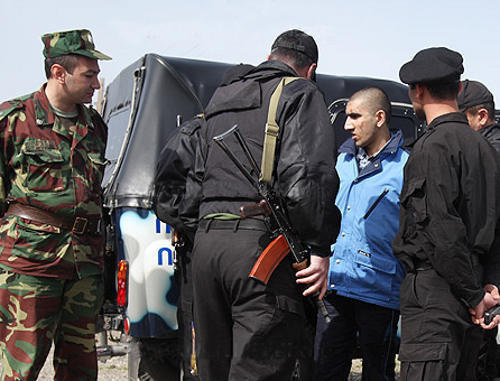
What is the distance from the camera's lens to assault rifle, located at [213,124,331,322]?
2568 mm

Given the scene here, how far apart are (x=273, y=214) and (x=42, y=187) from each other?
1.28m

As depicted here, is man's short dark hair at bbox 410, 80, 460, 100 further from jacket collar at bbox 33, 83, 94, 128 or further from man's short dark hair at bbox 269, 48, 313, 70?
jacket collar at bbox 33, 83, 94, 128

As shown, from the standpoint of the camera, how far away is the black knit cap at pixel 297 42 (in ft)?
9.38

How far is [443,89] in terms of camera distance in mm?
2732

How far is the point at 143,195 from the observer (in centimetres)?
386

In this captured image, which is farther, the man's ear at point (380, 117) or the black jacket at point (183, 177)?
the man's ear at point (380, 117)

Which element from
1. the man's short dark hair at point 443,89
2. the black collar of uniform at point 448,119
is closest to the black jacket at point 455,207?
the black collar of uniform at point 448,119

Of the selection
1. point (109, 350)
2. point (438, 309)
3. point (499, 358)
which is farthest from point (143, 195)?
point (499, 358)

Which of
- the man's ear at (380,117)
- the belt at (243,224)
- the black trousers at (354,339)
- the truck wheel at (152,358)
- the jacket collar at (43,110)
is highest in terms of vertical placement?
the man's ear at (380,117)

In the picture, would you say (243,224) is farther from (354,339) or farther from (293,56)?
(354,339)

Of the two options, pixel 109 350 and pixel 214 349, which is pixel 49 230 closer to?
pixel 214 349

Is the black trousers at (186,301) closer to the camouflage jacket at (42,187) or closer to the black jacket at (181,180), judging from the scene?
the black jacket at (181,180)

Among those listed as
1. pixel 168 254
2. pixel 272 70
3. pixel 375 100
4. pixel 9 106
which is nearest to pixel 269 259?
pixel 272 70

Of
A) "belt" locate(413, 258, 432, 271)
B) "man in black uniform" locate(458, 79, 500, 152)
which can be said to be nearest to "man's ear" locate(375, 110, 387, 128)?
"man in black uniform" locate(458, 79, 500, 152)
